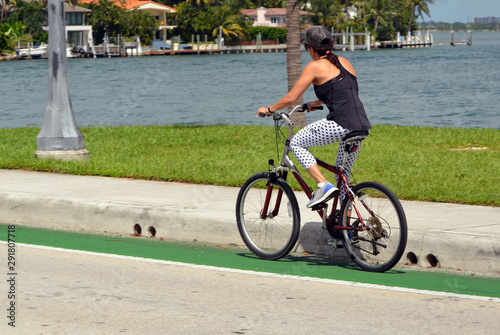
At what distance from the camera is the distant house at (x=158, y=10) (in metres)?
122

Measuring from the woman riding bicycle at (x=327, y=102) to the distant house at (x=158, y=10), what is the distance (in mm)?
113178

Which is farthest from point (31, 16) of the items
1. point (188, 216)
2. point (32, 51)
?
point (188, 216)

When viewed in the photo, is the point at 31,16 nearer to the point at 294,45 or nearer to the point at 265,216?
the point at 294,45

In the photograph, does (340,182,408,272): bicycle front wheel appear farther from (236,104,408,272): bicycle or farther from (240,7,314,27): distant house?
(240,7,314,27): distant house

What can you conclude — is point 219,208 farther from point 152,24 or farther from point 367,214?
point 152,24

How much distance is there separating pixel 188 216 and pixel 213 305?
2.72 metres

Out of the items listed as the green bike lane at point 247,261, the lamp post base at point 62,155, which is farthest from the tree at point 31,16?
the green bike lane at point 247,261

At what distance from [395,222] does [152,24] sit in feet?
380

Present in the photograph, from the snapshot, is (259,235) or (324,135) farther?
(259,235)

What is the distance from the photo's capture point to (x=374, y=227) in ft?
23.5

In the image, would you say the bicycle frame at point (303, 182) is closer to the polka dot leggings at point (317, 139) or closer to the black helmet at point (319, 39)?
the polka dot leggings at point (317, 139)

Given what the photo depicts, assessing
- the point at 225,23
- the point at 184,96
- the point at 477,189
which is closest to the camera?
the point at 477,189

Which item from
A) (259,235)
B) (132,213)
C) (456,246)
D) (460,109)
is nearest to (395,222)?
(456,246)

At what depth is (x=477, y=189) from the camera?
33.3 ft
